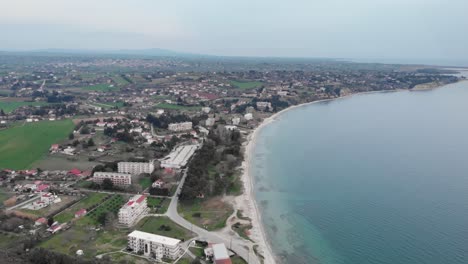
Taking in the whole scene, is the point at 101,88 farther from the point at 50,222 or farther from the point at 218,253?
the point at 218,253

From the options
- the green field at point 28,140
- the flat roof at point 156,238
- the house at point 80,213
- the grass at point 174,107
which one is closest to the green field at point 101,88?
the grass at point 174,107

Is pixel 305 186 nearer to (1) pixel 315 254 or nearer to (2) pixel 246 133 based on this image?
(1) pixel 315 254

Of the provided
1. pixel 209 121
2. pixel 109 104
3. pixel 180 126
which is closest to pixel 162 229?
pixel 180 126

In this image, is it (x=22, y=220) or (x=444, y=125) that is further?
(x=444, y=125)

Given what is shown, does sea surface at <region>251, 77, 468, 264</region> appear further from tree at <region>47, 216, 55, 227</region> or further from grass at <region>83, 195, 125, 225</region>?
tree at <region>47, 216, 55, 227</region>

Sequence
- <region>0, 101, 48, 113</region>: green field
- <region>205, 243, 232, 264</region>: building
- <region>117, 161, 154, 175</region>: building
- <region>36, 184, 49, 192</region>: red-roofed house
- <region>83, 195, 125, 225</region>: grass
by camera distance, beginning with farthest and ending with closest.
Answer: <region>0, 101, 48, 113</region>: green field < <region>117, 161, 154, 175</region>: building < <region>36, 184, 49, 192</region>: red-roofed house < <region>83, 195, 125, 225</region>: grass < <region>205, 243, 232, 264</region>: building

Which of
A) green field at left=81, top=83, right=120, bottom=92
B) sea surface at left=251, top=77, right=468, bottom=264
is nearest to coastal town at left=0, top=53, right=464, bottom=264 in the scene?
sea surface at left=251, top=77, right=468, bottom=264

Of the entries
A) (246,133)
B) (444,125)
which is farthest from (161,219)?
(444,125)
